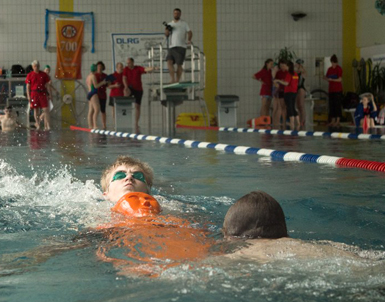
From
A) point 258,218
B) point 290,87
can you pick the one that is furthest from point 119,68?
point 258,218

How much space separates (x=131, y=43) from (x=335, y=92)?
20.4 feet

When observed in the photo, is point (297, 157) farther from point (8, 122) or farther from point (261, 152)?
point (8, 122)

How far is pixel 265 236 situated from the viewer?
2.33m

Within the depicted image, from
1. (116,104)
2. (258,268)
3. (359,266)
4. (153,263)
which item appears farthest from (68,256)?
(116,104)

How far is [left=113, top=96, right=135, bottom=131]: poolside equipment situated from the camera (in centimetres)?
1491

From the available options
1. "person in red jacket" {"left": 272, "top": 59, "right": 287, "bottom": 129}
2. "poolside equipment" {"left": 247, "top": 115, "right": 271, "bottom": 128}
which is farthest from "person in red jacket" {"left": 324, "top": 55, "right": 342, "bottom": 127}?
"poolside equipment" {"left": 247, "top": 115, "right": 271, "bottom": 128}

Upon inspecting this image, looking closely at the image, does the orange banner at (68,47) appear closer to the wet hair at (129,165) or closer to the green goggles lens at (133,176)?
the wet hair at (129,165)

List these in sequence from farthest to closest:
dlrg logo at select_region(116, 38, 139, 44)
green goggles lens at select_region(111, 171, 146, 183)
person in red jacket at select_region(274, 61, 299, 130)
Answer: dlrg logo at select_region(116, 38, 139, 44)
person in red jacket at select_region(274, 61, 299, 130)
green goggles lens at select_region(111, 171, 146, 183)

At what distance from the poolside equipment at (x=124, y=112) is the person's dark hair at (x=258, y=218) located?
1269 centimetres

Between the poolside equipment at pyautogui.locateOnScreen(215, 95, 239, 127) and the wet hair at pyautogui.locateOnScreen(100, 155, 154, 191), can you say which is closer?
the wet hair at pyautogui.locateOnScreen(100, 155, 154, 191)

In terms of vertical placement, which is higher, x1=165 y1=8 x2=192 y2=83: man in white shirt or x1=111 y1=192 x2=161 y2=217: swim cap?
x1=165 y1=8 x2=192 y2=83: man in white shirt

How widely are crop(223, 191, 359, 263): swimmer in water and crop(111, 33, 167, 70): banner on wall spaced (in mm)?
15943

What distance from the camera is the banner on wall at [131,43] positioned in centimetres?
1798

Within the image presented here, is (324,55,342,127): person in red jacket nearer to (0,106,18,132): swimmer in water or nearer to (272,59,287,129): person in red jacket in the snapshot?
(272,59,287,129): person in red jacket
